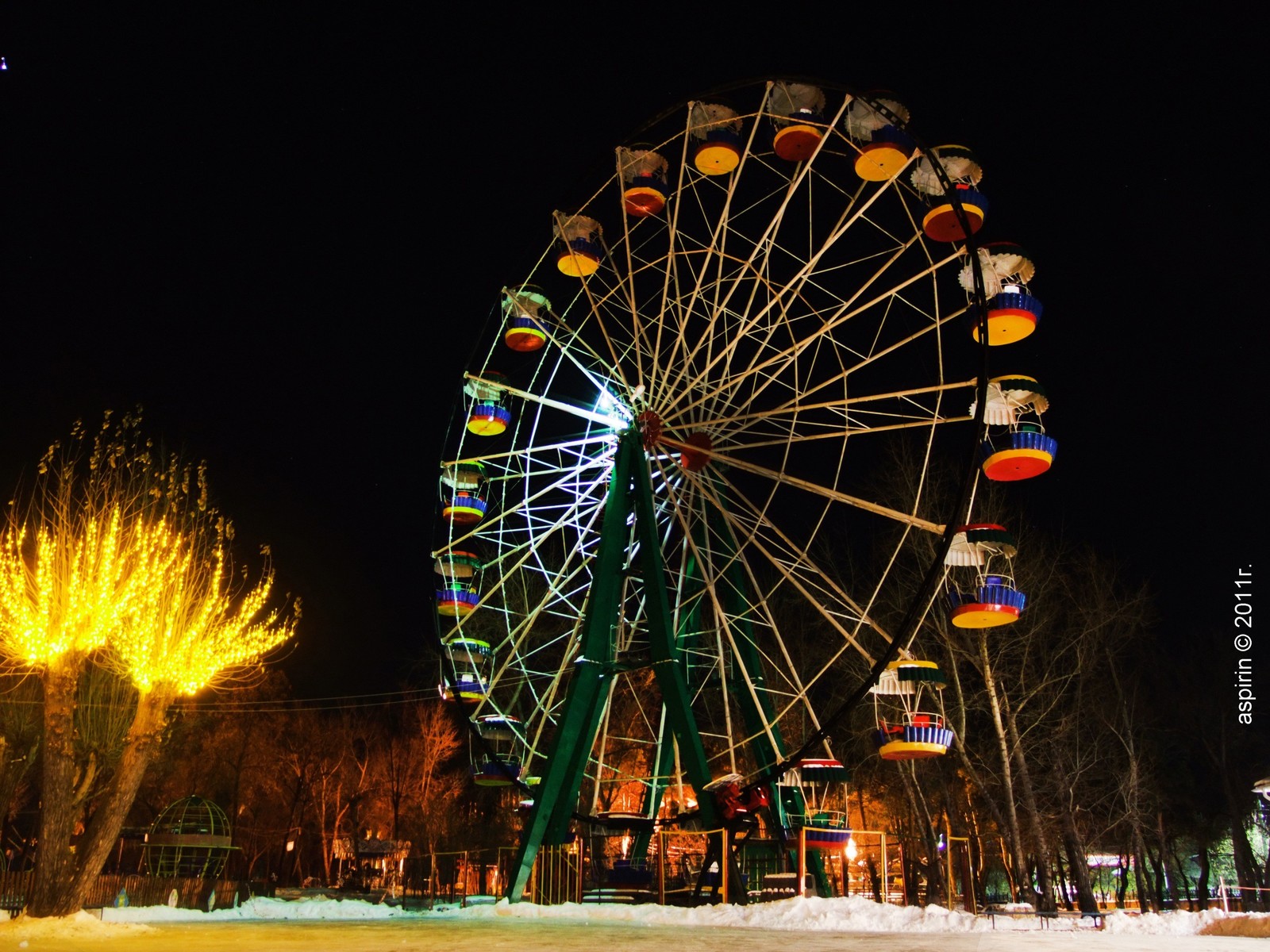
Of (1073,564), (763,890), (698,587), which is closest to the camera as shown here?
(763,890)

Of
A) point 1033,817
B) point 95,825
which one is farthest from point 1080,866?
point 95,825

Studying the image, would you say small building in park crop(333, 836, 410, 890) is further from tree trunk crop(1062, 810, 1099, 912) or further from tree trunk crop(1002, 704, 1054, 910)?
tree trunk crop(1062, 810, 1099, 912)

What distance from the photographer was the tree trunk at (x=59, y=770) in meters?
15.7

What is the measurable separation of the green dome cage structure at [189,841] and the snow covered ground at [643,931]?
20.2ft

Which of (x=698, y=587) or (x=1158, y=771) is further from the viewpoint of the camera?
(x=1158, y=771)

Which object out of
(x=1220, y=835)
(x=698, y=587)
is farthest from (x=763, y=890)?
(x=1220, y=835)

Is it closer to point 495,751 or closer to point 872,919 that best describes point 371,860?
point 495,751

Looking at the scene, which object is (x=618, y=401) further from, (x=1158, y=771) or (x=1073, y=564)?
(x=1158, y=771)

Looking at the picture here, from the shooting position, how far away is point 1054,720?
32406 mm

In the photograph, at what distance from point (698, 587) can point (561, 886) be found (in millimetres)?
7804

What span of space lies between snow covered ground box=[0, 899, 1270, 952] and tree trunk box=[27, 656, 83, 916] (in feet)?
3.08

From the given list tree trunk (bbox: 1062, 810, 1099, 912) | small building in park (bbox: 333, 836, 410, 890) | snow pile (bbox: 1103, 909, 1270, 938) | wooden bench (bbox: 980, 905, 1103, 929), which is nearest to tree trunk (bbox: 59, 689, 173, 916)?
wooden bench (bbox: 980, 905, 1103, 929)

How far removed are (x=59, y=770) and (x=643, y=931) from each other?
8996 millimetres

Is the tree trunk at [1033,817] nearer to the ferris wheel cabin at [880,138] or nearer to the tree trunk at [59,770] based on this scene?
the ferris wheel cabin at [880,138]
